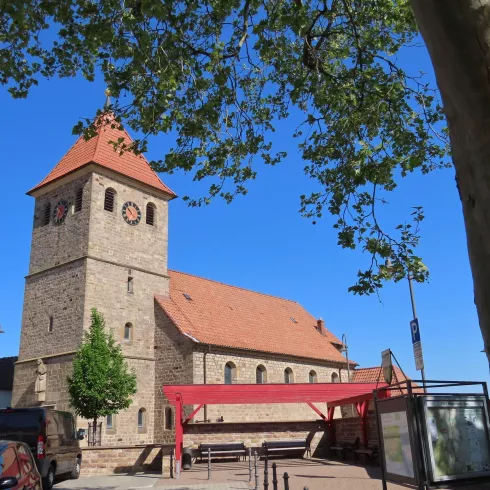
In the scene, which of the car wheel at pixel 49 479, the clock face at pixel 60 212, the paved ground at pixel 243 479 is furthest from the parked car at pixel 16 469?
the clock face at pixel 60 212

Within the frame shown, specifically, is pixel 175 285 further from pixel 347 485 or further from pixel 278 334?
pixel 347 485

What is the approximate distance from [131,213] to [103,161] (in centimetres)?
333

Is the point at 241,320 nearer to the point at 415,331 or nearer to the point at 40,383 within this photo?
the point at 40,383

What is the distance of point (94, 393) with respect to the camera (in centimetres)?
2439

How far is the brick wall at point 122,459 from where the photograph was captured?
Result: 19.0 meters

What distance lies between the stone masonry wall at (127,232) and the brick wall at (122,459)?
12.2 meters

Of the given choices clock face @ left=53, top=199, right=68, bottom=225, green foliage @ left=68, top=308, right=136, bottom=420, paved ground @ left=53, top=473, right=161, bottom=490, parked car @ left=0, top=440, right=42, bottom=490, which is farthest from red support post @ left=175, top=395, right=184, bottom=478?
clock face @ left=53, top=199, right=68, bottom=225

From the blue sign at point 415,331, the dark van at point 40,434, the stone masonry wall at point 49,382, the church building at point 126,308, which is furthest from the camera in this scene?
the church building at point 126,308

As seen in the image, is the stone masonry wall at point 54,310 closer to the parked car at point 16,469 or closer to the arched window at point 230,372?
the arched window at point 230,372

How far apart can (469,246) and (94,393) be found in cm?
2298

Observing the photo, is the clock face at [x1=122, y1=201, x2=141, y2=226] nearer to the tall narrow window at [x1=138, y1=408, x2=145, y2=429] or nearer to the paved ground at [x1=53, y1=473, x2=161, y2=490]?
the tall narrow window at [x1=138, y1=408, x2=145, y2=429]

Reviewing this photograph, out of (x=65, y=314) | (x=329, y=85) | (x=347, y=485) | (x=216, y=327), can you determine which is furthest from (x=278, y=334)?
(x=329, y=85)

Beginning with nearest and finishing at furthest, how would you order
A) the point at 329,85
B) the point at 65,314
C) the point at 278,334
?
1. the point at 329,85
2. the point at 65,314
3. the point at 278,334

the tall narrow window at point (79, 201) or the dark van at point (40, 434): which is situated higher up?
the tall narrow window at point (79, 201)
